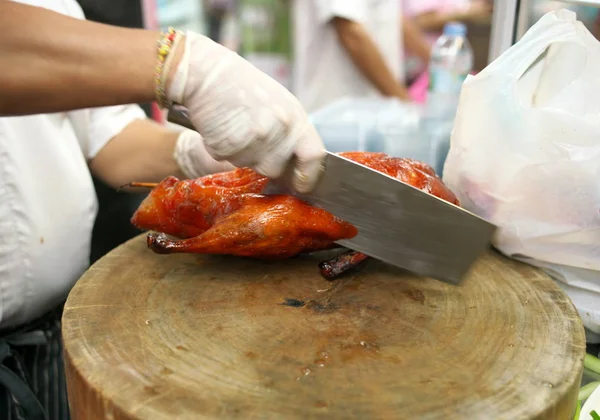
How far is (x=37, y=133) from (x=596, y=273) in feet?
4.42

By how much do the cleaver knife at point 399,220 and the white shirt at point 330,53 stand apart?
2.06 meters

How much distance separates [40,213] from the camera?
136cm

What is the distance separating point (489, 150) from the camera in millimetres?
1205

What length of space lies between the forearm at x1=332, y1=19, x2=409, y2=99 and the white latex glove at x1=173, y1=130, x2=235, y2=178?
1504 millimetres

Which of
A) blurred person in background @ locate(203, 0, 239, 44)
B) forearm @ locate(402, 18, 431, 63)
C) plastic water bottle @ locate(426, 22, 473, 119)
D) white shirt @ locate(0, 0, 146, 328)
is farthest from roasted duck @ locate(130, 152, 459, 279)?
blurred person in background @ locate(203, 0, 239, 44)

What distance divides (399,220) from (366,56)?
2.08m

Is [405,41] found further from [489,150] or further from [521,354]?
[521,354]

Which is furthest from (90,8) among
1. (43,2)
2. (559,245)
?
(559,245)

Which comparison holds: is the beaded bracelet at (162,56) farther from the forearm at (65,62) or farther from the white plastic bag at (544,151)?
the white plastic bag at (544,151)

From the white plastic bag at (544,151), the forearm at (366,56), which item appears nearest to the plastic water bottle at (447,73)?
the forearm at (366,56)

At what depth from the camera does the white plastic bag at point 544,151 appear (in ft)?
3.66

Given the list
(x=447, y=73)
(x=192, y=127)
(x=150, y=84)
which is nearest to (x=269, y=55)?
(x=447, y=73)

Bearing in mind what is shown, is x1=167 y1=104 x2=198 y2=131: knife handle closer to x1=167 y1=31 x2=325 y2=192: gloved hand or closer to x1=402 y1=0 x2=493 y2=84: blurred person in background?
x1=167 y1=31 x2=325 y2=192: gloved hand

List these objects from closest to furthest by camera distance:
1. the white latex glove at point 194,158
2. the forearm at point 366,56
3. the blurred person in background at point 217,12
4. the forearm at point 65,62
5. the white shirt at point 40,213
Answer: the forearm at point 65,62
the white shirt at point 40,213
the white latex glove at point 194,158
the forearm at point 366,56
the blurred person in background at point 217,12
